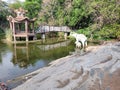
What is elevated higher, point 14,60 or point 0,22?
point 0,22

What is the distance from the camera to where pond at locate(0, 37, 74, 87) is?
10.7 m

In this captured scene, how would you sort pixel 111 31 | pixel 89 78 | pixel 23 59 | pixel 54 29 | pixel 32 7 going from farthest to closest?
pixel 32 7 → pixel 54 29 → pixel 111 31 → pixel 23 59 → pixel 89 78

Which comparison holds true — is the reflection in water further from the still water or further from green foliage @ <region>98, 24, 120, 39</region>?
green foliage @ <region>98, 24, 120, 39</region>

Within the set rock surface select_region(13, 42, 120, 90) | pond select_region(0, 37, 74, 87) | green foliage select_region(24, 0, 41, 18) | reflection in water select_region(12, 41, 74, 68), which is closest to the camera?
rock surface select_region(13, 42, 120, 90)

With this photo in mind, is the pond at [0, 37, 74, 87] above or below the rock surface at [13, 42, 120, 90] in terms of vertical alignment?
below

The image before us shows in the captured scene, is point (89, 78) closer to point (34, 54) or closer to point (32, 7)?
point (34, 54)

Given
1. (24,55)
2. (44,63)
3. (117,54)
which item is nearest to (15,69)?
(44,63)

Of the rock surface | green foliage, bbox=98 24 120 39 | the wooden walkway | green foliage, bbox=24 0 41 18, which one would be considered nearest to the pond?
green foliage, bbox=98 24 120 39

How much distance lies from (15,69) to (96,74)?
26.8 ft

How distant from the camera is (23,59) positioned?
13680 mm

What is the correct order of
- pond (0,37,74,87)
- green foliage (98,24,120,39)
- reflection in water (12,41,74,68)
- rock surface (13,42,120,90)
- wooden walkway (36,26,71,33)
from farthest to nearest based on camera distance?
1. wooden walkway (36,26,71,33)
2. green foliage (98,24,120,39)
3. reflection in water (12,41,74,68)
4. pond (0,37,74,87)
5. rock surface (13,42,120,90)

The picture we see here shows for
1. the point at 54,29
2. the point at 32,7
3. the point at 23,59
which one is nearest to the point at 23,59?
the point at 23,59

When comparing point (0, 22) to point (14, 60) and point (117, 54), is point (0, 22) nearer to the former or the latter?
point (14, 60)

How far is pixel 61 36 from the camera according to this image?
23.8 metres
